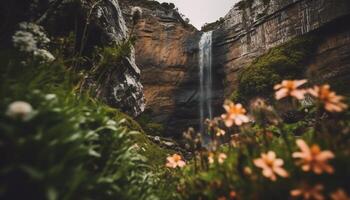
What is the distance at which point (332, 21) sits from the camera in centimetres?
1755

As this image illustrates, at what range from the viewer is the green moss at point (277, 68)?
18.7 meters

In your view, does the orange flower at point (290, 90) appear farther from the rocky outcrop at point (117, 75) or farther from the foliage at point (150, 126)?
the foliage at point (150, 126)

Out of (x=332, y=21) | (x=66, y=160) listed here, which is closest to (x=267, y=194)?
(x=66, y=160)

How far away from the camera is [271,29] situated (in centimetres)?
2053

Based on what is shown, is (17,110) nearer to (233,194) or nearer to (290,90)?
(233,194)

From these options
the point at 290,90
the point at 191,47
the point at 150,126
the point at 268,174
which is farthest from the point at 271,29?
the point at 268,174

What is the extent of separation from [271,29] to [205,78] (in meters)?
5.55

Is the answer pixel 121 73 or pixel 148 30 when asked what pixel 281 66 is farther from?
pixel 121 73

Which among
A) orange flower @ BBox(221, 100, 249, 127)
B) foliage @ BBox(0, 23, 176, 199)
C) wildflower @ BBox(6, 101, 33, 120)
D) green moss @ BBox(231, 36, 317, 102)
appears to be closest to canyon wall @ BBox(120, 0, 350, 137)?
green moss @ BBox(231, 36, 317, 102)

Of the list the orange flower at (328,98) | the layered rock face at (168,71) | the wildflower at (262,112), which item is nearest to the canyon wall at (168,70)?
the layered rock face at (168,71)

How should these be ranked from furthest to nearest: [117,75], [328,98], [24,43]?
1. [117,75]
2. [24,43]
3. [328,98]

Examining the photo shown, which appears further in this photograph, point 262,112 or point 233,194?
point 262,112

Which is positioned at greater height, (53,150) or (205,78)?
(205,78)

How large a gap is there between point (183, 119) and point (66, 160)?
71.1 feet
